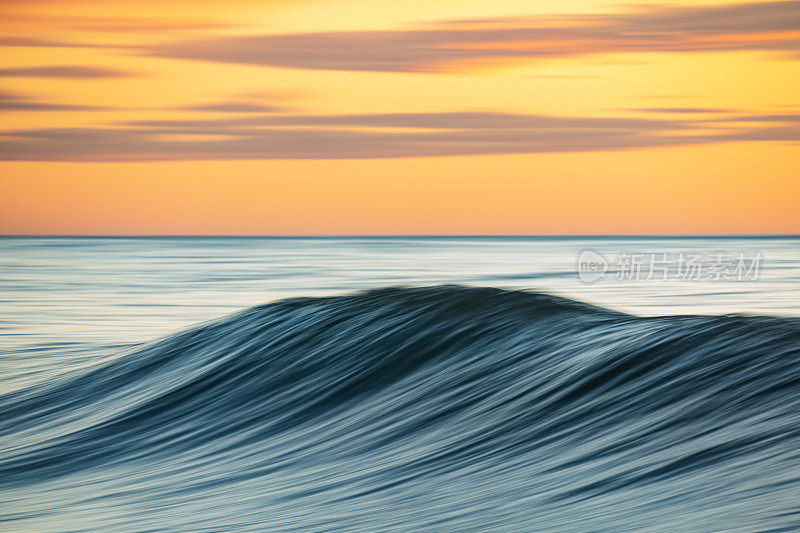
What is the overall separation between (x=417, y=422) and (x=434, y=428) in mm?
250

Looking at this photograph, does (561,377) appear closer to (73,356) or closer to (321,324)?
(321,324)

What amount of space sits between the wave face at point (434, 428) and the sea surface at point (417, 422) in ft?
0.07

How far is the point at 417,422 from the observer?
7461mm

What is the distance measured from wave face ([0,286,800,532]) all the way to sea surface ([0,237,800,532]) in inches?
0.9

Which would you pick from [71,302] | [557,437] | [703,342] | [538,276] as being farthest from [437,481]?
[538,276]

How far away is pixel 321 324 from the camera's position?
36.0ft

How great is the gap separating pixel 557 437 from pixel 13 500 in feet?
11.8

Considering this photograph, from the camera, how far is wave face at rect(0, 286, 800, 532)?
5.23 m

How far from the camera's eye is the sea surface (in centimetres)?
525

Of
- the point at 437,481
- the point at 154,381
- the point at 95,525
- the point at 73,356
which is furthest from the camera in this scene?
the point at 73,356

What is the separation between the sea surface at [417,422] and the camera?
5.25 metres

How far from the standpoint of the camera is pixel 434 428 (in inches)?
285

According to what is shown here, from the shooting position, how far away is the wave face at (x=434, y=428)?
206 inches

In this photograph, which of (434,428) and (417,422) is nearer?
(434,428)
